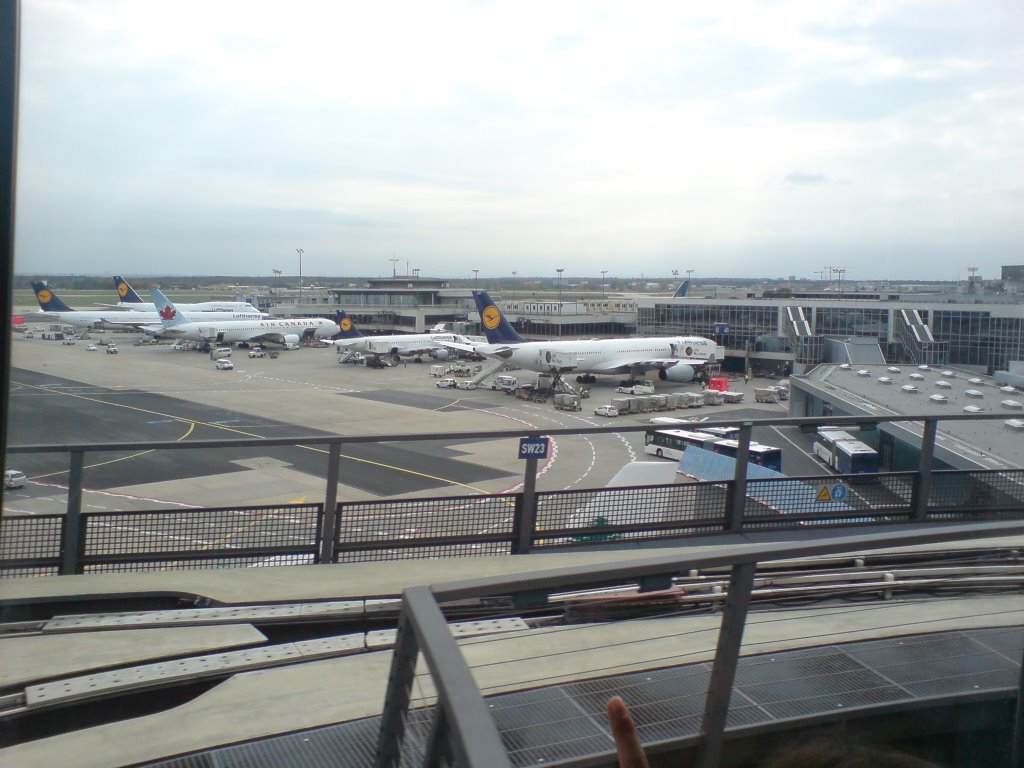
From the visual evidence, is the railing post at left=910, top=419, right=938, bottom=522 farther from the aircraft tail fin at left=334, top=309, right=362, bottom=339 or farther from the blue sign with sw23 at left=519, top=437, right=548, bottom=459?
the aircraft tail fin at left=334, top=309, right=362, bottom=339

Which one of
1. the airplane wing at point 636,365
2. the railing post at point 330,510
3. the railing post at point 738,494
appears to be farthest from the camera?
the airplane wing at point 636,365

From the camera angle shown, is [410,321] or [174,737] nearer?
[174,737]

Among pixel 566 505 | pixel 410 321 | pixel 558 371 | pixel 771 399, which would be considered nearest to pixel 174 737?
pixel 566 505

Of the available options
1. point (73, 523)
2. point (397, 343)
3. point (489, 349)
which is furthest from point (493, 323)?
point (73, 523)

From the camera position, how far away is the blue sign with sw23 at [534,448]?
4086mm

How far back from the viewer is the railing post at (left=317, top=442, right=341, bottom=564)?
155 inches

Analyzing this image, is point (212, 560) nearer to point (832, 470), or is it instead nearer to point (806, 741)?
point (806, 741)

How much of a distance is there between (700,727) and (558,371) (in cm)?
2906

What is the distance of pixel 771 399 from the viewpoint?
14.3 m

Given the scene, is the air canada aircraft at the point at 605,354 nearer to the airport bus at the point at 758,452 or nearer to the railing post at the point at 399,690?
the airport bus at the point at 758,452

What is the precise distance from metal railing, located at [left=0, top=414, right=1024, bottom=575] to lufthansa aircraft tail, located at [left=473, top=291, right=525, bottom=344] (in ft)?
96.9

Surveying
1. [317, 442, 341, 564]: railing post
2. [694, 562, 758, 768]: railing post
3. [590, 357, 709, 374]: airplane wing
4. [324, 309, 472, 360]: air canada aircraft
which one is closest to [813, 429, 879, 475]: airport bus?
[317, 442, 341, 564]: railing post

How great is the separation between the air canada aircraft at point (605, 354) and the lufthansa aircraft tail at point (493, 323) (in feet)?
0.14

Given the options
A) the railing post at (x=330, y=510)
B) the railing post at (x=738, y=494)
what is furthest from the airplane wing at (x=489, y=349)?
the railing post at (x=330, y=510)
